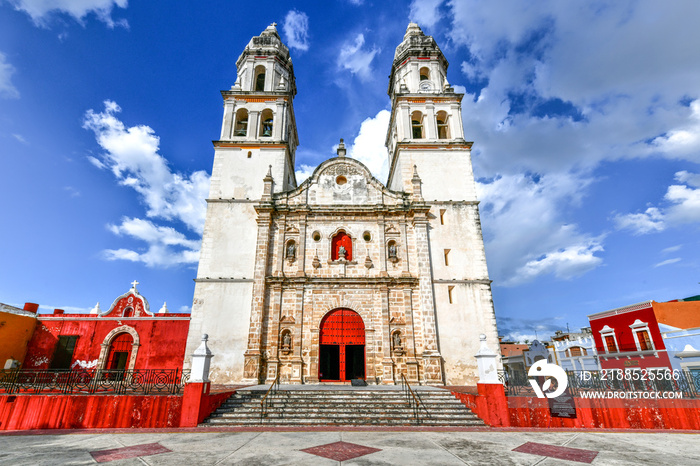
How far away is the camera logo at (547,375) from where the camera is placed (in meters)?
9.38

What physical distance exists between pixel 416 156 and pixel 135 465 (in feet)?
63.4

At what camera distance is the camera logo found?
9.38 m

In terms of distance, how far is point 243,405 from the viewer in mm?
10891

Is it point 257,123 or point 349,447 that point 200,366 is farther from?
point 257,123

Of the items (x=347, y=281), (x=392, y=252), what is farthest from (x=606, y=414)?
(x=347, y=281)

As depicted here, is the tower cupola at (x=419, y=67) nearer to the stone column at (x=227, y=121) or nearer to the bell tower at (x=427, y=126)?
the bell tower at (x=427, y=126)

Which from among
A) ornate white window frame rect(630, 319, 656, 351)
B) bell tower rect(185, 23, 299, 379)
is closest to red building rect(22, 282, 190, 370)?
bell tower rect(185, 23, 299, 379)

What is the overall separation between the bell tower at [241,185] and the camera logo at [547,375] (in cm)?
1228

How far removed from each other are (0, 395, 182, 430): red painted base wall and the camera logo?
10.2 metres

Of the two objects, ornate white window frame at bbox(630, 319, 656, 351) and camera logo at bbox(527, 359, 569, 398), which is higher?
ornate white window frame at bbox(630, 319, 656, 351)

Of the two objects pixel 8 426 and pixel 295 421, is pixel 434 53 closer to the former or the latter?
pixel 295 421

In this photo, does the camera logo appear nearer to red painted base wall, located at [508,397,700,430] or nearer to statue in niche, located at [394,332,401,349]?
red painted base wall, located at [508,397,700,430]

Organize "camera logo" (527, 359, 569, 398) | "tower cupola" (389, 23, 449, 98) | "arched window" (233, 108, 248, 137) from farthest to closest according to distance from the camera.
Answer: "tower cupola" (389, 23, 449, 98) < "arched window" (233, 108, 248, 137) < "camera logo" (527, 359, 569, 398)

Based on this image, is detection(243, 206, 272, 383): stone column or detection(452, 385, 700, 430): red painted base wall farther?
detection(243, 206, 272, 383): stone column
